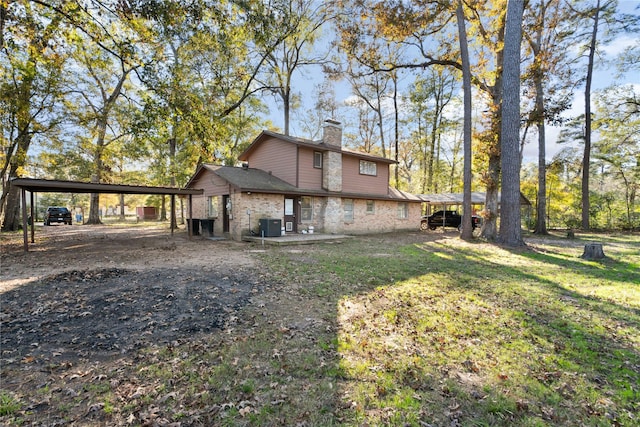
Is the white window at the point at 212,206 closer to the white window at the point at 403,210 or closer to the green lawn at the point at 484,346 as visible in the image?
the green lawn at the point at 484,346

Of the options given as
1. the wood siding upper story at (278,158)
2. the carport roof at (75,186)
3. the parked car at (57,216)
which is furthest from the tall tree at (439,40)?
the parked car at (57,216)

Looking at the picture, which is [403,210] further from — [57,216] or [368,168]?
[57,216]

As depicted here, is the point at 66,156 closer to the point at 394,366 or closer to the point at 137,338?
the point at 137,338

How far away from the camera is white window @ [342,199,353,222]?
58.9 feet

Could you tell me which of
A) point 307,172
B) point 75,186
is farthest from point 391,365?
point 307,172

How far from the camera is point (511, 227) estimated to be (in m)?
12.2

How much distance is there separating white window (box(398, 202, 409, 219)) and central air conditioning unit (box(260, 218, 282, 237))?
34.2 ft

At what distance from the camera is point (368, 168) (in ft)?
63.7

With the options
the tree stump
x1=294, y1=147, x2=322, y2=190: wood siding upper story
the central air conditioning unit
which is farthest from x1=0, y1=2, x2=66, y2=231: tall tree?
the tree stump

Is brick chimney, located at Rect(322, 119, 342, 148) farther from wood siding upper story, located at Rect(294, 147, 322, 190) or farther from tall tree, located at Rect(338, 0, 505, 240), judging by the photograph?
tall tree, located at Rect(338, 0, 505, 240)

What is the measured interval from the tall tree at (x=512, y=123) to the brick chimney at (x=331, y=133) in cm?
833

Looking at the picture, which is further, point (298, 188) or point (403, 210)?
point (403, 210)

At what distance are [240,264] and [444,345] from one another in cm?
603

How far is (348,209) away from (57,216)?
82.7 ft
